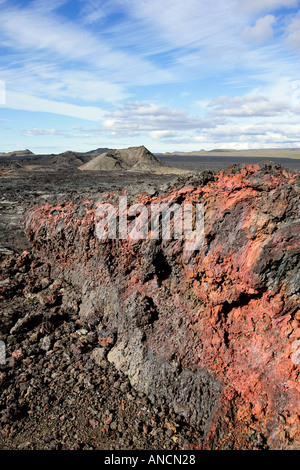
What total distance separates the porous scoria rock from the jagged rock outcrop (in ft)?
123

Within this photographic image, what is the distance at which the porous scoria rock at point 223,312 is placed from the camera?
3602 mm

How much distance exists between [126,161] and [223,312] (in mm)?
43336

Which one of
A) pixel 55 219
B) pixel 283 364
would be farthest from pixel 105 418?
pixel 55 219

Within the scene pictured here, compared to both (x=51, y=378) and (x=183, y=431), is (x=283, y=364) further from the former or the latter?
(x=51, y=378)

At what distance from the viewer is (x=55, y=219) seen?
23.1 feet

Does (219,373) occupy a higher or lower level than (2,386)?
higher

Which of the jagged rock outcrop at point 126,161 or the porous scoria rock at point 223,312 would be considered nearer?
the porous scoria rock at point 223,312

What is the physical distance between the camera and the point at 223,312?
423cm

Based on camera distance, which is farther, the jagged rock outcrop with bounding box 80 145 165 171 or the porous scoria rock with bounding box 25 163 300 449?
the jagged rock outcrop with bounding box 80 145 165 171

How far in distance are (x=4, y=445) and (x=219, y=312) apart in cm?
303

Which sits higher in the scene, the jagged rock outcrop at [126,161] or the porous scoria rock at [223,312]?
the jagged rock outcrop at [126,161]

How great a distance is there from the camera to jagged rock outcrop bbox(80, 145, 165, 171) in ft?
138

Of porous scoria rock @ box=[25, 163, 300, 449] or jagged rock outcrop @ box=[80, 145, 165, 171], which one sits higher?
jagged rock outcrop @ box=[80, 145, 165, 171]

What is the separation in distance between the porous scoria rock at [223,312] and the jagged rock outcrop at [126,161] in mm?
37594
